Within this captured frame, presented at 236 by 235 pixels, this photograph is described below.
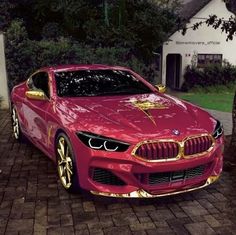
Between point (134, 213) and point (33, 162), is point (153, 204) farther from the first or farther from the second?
point (33, 162)

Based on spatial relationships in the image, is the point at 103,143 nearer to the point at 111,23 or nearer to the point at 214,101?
the point at 111,23

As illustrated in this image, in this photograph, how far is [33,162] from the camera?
6.41m

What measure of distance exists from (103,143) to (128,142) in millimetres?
289

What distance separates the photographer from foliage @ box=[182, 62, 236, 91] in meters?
22.6

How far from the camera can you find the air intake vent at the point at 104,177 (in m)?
4.29

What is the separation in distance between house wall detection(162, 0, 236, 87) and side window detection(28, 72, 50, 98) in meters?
17.9

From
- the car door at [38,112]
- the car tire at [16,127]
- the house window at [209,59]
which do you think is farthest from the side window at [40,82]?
the house window at [209,59]

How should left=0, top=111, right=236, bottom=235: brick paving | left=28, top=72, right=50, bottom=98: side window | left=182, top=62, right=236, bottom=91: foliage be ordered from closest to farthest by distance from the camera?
left=0, top=111, right=236, bottom=235: brick paving < left=28, top=72, right=50, bottom=98: side window < left=182, top=62, right=236, bottom=91: foliage

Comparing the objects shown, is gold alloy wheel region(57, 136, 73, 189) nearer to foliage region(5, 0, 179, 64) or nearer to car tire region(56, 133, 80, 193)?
car tire region(56, 133, 80, 193)

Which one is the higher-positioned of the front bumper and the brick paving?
the front bumper

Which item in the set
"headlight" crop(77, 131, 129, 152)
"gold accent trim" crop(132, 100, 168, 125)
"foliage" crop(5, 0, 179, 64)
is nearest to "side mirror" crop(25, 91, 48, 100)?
"gold accent trim" crop(132, 100, 168, 125)

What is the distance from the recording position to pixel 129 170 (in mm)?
4176

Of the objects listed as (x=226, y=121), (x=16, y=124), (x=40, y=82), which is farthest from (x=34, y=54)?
(x=40, y=82)

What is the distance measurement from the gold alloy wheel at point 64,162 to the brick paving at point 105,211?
0.66ft
